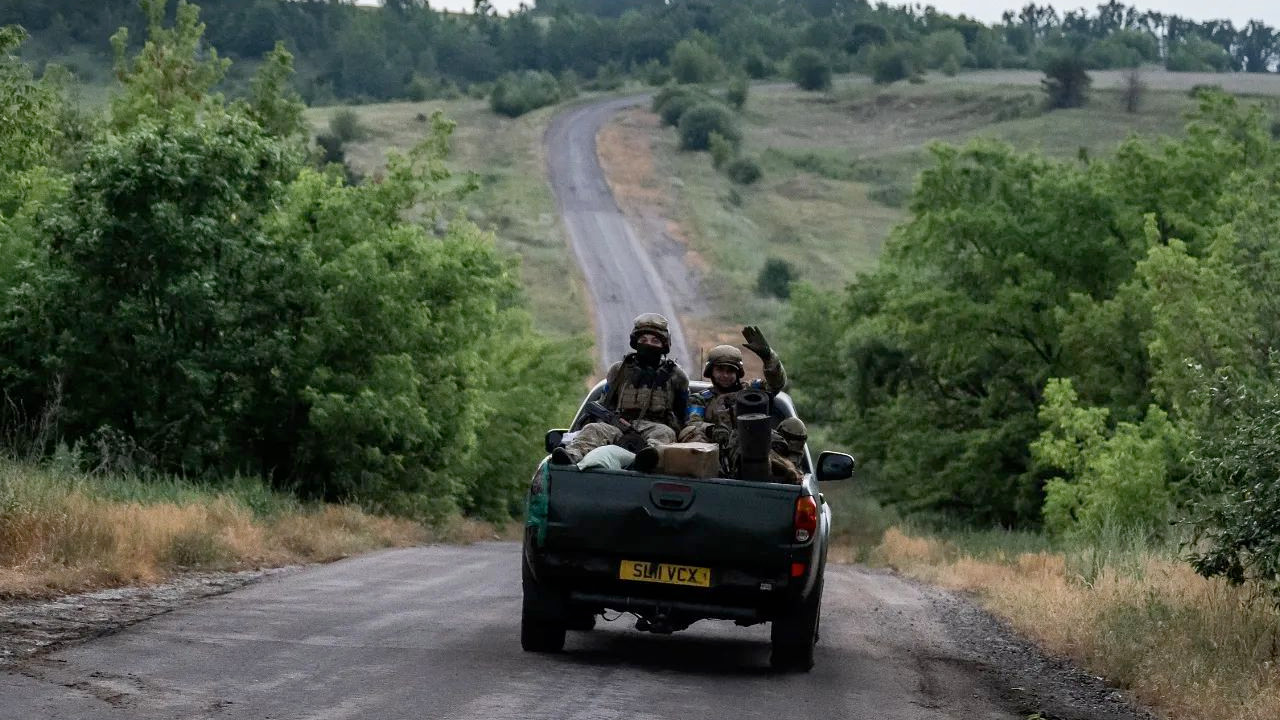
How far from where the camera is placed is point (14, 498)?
48.0ft

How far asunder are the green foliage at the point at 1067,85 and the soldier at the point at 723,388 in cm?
13329

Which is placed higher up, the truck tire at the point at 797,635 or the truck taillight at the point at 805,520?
the truck taillight at the point at 805,520

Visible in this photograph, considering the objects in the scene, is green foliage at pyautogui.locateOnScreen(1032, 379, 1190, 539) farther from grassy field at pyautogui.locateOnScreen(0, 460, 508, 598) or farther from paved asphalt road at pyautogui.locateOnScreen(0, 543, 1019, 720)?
paved asphalt road at pyautogui.locateOnScreen(0, 543, 1019, 720)

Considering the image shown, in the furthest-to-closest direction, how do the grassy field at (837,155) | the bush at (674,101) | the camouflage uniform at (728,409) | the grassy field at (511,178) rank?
the bush at (674,101) → the grassy field at (837,155) → the grassy field at (511,178) → the camouflage uniform at (728,409)

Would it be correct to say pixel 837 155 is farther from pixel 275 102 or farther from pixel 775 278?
pixel 275 102

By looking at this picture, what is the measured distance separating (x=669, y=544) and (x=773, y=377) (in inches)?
78.8

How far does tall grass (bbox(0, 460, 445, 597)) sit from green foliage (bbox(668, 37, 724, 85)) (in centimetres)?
13549

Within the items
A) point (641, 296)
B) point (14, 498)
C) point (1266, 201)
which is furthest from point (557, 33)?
point (14, 498)

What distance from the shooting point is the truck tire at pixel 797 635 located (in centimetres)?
1168

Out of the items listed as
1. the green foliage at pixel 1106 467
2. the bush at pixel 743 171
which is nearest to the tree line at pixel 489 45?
the bush at pixel 743 171

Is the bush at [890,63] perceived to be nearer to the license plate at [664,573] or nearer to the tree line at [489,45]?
the tree line at [489,45]

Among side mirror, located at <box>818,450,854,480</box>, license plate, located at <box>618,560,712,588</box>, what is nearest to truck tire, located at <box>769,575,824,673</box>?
license plate, located at <box>618,560,712,588</box>

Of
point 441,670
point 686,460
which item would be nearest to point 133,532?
point 441,670

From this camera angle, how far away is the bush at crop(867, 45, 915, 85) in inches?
6550
